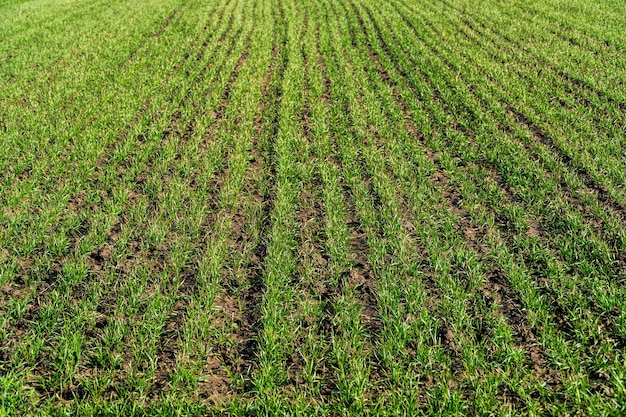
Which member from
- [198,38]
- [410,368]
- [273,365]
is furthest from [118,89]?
[410,368]

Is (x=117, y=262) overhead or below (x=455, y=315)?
below

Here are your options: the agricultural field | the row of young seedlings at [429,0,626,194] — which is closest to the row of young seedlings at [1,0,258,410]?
the agricultural field

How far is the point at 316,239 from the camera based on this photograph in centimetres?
575

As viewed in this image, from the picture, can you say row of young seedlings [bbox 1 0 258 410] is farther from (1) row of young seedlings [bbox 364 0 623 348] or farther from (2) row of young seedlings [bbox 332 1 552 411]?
(1) row of young seedlings [bbox 364 0 623 348]

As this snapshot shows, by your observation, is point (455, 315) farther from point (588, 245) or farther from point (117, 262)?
point (117, 262)

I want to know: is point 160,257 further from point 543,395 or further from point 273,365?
point 543,395

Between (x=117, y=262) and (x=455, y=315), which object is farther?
(x=117, y=262)

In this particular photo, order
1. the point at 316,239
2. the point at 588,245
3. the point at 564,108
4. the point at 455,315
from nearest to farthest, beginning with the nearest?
the point at 455,315 → the point at 588,245 → the point at 316,239 → the point at 564,108

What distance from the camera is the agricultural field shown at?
→ 3.87 m

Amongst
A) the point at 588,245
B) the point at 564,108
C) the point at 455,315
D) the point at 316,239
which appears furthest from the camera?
the point at 564,108

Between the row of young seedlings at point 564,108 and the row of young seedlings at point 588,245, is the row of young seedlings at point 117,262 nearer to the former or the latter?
the row of young seedlings at point 588,245

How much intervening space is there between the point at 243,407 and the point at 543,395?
2.42 m

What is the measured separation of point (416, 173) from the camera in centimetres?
720

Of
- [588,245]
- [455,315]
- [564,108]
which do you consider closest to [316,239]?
[455,315]
